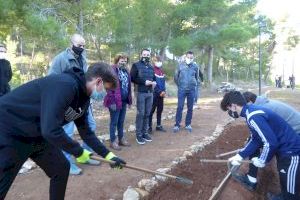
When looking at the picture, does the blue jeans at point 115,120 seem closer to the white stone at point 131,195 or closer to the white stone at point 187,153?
the white stone at point 187,153

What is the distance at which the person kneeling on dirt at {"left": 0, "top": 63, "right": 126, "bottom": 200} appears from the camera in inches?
125

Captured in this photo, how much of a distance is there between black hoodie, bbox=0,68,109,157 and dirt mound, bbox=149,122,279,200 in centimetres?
214

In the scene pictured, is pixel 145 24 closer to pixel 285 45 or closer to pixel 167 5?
pixel 167 5

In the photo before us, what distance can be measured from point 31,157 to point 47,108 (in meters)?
0.78

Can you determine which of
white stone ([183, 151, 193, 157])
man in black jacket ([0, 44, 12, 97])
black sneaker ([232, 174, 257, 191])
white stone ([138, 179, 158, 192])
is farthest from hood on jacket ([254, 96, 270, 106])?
man in black jacket ([0, 44, 12, 97])

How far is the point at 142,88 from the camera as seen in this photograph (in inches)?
310

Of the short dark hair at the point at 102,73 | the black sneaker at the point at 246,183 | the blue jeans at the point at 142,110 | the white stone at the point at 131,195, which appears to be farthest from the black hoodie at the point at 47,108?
the blue jeans at the point at 142,110

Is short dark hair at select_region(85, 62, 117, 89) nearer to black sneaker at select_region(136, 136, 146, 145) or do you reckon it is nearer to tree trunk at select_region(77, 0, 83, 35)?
black sneaker at select_region(136, 136, 146, 145)

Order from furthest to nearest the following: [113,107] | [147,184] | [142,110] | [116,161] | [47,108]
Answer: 1. [142,110]
2. [113,107]
3. [147,184]
4. [116,161]
5. [47,108]

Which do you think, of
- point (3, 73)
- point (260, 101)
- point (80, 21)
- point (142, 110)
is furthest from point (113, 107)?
point (80, 21)

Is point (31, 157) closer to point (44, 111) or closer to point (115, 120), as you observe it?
point (44, 111)

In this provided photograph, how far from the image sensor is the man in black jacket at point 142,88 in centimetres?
784

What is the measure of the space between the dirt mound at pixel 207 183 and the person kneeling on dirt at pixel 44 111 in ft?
6.89

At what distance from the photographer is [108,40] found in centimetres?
1833
